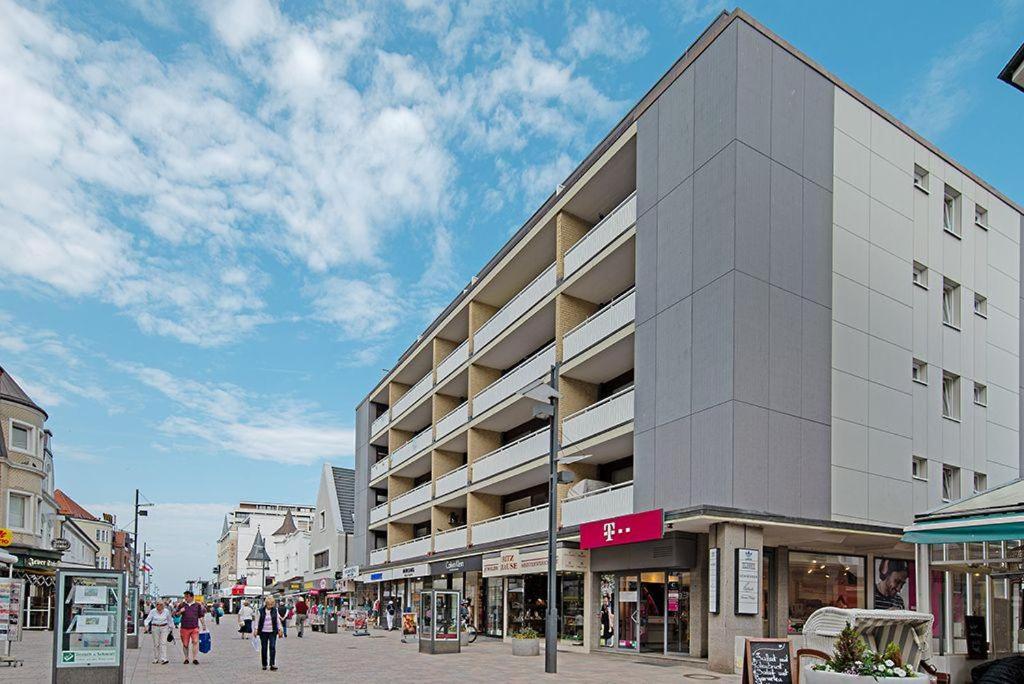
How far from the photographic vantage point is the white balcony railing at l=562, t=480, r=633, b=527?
26594 mm

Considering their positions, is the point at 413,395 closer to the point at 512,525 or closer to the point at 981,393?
the point at 512,525

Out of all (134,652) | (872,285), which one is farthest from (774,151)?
(134,652)

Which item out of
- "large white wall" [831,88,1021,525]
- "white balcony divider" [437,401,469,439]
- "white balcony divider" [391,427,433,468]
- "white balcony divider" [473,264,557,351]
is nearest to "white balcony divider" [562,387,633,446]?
"white balcony divider" [473,264,557,351]

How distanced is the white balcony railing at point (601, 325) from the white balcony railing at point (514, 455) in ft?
10.3

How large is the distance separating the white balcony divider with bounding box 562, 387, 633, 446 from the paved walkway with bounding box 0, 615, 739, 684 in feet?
20.7

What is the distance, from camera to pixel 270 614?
2225 cm

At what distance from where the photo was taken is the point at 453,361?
4381cm

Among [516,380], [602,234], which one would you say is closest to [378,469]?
[516,380]

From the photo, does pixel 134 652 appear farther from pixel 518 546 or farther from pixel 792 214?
pixel 792 214

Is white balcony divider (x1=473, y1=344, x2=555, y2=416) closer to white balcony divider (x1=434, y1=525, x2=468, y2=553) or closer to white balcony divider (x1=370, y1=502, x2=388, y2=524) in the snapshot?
white balcony divider (x1=434, y1=525, x2=468, y2=553)

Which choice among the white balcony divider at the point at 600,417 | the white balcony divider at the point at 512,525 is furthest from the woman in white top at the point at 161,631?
the white balcony divider at the point at 600,417

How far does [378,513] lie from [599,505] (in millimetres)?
29564

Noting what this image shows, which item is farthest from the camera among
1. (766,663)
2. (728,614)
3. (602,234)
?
(602,234)

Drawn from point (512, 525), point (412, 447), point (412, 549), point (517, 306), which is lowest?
point (412, 549)
